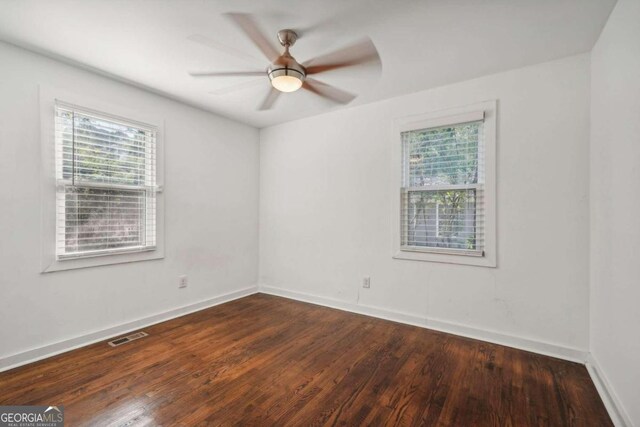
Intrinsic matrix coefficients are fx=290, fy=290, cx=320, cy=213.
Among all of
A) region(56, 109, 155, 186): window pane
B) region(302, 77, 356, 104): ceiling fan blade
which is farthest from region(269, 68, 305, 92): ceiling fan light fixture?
region(56, 109, 155, 186): window pane

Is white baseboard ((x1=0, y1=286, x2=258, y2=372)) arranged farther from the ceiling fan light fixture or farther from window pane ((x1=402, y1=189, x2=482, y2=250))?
the ceiling fan light fixture

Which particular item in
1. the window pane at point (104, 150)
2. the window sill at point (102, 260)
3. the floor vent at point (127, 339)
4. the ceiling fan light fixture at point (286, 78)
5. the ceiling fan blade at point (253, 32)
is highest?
the ceiling fan blade at point (253, 32)

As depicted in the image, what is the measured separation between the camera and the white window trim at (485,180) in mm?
2594

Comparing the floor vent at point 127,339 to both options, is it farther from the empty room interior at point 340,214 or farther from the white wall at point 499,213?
the white wall at point 499,213

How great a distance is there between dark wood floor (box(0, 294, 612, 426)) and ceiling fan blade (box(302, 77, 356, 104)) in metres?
2.08

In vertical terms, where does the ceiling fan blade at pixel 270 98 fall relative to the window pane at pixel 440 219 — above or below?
above

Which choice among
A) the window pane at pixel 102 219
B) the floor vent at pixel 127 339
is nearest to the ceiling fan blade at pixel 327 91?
the window pane at pixel 102 219

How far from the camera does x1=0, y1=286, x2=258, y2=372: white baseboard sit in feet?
7.07

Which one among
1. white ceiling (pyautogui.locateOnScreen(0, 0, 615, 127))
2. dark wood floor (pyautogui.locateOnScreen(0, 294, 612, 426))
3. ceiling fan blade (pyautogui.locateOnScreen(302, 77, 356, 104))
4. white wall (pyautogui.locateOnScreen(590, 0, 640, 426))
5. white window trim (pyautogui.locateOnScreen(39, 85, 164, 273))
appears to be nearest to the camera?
white wall (pyautogui.locateOnScreen(590, 0, 640, 426))

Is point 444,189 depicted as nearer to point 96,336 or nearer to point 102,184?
point 102,184

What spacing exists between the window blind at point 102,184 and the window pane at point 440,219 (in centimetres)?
271

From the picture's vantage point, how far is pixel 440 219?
9.51 feet

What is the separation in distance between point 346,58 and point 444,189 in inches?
64.5

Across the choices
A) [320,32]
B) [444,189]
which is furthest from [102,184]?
[444,189]
